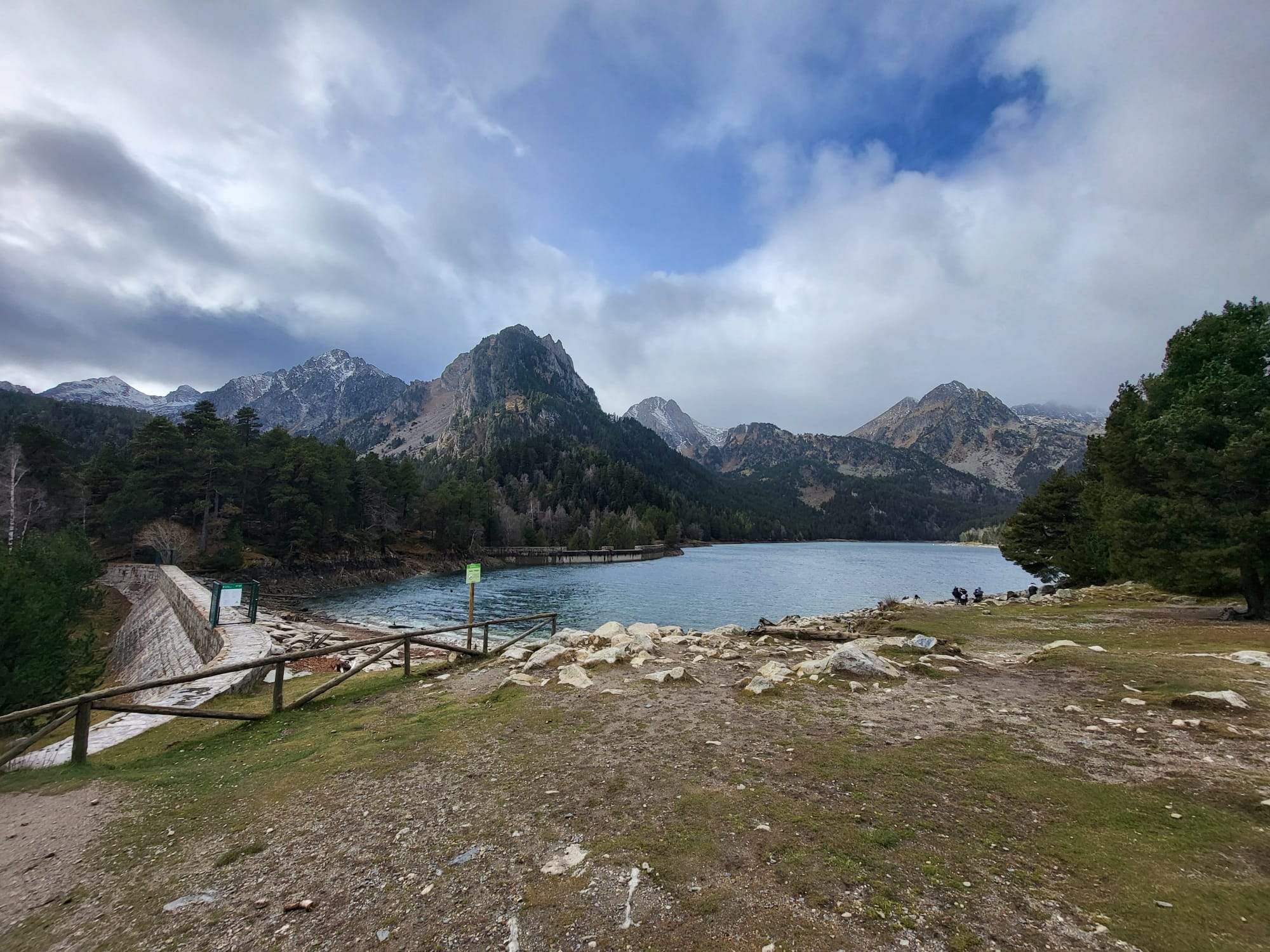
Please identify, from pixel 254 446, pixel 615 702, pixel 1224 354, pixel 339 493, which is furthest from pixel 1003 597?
pixel 254 446

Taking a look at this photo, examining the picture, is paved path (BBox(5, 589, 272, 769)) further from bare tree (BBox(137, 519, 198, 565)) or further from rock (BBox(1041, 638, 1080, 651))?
bare tree (BBox(137, 519, 198, 565))

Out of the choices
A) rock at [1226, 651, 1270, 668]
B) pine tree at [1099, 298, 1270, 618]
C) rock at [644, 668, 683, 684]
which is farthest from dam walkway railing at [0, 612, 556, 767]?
pine tree at [1099, 298, 1270, 618]

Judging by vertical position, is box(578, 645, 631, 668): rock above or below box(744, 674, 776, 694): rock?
below

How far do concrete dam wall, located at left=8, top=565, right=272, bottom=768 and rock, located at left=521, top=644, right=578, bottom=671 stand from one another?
319 inches

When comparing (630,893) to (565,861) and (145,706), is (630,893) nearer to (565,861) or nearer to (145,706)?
(565,861)

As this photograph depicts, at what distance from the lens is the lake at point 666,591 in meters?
45.6

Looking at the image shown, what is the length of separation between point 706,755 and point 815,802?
2.09 m

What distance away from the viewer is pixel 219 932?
4.66 metres

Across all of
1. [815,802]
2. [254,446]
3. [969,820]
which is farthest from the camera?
[254,446]

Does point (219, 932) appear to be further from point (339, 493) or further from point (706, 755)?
point (339, 493)

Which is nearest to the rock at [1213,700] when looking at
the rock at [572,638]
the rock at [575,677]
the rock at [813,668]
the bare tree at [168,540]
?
the rock at [813,668]

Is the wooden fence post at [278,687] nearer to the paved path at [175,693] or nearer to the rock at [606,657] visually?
the paved path at [175,693]

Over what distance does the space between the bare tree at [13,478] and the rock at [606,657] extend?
64.2 meters

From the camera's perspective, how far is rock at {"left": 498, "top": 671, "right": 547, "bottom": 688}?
13.0 metres
